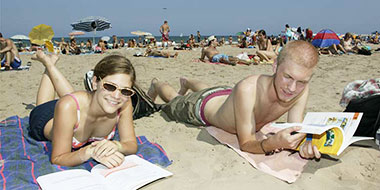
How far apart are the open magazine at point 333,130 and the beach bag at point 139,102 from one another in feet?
6.64

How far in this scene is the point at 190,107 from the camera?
11.7 ft

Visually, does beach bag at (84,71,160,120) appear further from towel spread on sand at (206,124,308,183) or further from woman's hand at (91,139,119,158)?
towel spread on sand at (206,124,308,183)

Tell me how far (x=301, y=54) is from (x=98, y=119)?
1.85 metres

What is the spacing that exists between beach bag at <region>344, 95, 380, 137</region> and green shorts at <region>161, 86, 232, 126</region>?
1548 millimetres

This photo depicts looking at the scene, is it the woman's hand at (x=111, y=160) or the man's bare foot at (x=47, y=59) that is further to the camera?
the man's bare foot at (x=47, y=59)

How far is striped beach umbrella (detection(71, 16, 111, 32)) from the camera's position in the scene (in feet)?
65.4

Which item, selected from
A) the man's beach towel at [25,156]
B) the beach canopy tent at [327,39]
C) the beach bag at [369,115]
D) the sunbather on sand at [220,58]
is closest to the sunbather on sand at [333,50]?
the beach canopy tent at [327,39]

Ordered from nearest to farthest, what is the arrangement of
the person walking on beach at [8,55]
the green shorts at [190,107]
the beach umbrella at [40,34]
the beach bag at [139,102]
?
the green shorts at [190,107] → the beach bag at [139,102] → the beach umbrella at [40,34] → the person walking on beach at [8,55]

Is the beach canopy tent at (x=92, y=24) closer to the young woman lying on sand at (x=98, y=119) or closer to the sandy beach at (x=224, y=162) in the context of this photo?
the sandy beach at (x=224, y=162)

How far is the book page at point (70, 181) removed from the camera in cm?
190

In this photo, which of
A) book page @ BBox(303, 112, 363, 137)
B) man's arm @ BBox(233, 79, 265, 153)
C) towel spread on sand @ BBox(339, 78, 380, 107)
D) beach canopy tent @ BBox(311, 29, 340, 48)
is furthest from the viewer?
beach canopy tent @ BBox(311, 29, 340, 48)

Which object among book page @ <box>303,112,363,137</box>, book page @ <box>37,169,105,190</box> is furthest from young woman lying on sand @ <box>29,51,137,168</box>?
book page @ <box>303,112,363,137</box>

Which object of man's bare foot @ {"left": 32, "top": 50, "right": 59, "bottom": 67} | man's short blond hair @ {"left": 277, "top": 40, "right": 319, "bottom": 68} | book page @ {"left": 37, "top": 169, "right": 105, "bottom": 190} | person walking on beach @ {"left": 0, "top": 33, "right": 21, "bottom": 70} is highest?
man's short blond hair @ {"left": 277, "top": 40, "right": 319, "bottom": 68}

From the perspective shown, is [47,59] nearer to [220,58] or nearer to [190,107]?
[190,107]
